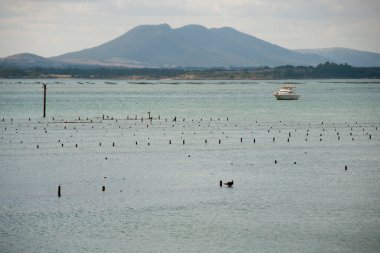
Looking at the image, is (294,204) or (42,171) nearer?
(294,204)

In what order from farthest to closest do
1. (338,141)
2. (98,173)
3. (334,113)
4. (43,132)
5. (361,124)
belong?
(334,113) → (361,124) → (43,132) → (338,141) → (98,173)

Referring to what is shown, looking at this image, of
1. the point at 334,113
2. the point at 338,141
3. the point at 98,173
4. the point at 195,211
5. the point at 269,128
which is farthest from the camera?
the point at 334,113

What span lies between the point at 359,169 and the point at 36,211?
121 feet

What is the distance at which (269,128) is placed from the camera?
12725 centimetres

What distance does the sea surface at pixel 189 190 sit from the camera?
50.3 meters

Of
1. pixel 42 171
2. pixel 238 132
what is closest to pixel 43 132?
pixel 238 132

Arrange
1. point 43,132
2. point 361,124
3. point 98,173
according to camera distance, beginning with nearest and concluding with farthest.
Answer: point 98,173 < point 43,132 < point 361,124

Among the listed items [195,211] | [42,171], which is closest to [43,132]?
[42,171]

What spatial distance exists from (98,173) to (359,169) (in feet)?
91.0

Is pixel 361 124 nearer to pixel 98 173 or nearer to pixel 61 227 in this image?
pixel 98 173

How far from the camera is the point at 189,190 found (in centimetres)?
6638

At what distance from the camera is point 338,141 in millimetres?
105438

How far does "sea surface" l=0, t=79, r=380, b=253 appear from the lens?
50.3 metres

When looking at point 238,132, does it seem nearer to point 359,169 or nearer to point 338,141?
point 338,141
